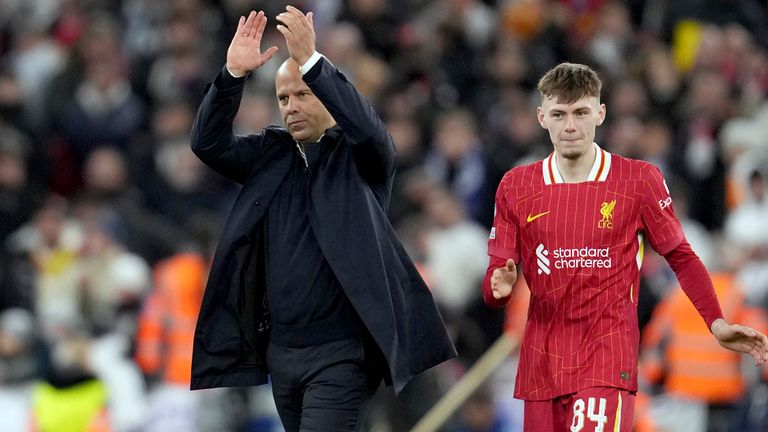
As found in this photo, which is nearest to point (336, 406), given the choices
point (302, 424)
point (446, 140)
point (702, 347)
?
point (302, 424)

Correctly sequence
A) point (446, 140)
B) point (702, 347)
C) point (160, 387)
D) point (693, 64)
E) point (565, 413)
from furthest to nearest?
point (693, 64), point (446, 140), point (160, 387), point (702, 347), point (565, 413)

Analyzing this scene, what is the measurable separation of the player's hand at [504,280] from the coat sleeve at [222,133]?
1186 mm

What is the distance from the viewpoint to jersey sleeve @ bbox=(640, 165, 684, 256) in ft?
20.9

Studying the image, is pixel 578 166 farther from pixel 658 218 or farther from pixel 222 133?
pixel 222 133

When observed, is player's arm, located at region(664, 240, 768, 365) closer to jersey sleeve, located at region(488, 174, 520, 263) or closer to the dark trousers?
jersey sleeve, located at region(488, 174, 520, 263)

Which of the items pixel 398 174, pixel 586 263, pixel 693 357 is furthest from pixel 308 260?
pixel 398 174

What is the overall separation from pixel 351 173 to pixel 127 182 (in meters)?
7.11

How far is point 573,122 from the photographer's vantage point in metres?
6.41

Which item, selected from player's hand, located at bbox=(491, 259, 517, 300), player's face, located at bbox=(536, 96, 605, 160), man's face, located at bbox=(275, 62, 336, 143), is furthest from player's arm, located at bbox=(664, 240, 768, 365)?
man's face, located at bbox=(275, 62, 336, 143)

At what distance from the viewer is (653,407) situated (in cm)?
1089

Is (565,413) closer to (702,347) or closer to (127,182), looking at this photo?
(702,347)

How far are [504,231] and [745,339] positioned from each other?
3.37ft

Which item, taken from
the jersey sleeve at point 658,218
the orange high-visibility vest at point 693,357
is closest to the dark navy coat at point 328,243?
the jersey sleeve at point 658,218

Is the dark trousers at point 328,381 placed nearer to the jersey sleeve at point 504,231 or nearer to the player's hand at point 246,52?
the jersey sleeve at point 504,231
